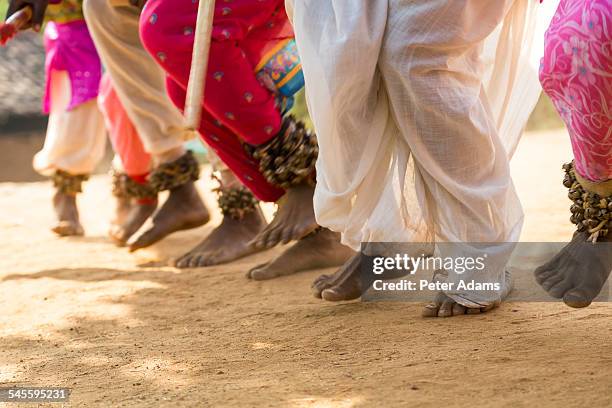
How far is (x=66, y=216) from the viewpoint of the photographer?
5.89 m

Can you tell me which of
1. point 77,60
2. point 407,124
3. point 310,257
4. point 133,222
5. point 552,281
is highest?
point 407,124

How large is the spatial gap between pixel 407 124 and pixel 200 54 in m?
0.95

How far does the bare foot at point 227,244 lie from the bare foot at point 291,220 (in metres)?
0.63

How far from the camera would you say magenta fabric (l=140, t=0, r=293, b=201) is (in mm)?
3768

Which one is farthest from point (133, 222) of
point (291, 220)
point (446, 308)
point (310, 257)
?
point (446, 308)

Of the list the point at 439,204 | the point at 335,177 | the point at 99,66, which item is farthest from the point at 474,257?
the point at 99,66

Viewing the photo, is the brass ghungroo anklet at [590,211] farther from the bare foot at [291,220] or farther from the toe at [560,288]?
the bare foot at [291,220]

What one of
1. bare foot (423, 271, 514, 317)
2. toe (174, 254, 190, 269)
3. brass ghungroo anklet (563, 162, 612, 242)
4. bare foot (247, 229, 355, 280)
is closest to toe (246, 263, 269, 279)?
Answer: bare foot (247, 229, 355, 280)

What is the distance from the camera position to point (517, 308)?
3.27 meters

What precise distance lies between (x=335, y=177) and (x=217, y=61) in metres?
0.89

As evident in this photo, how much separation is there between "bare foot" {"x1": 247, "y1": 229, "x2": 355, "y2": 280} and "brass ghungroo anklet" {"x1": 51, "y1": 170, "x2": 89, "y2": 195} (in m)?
2.01

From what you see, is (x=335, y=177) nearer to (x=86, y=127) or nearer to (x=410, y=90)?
(x=410, y=90)

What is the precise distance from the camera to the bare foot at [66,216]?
19.1 ft

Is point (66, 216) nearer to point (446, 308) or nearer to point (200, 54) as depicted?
point (200, 54)
